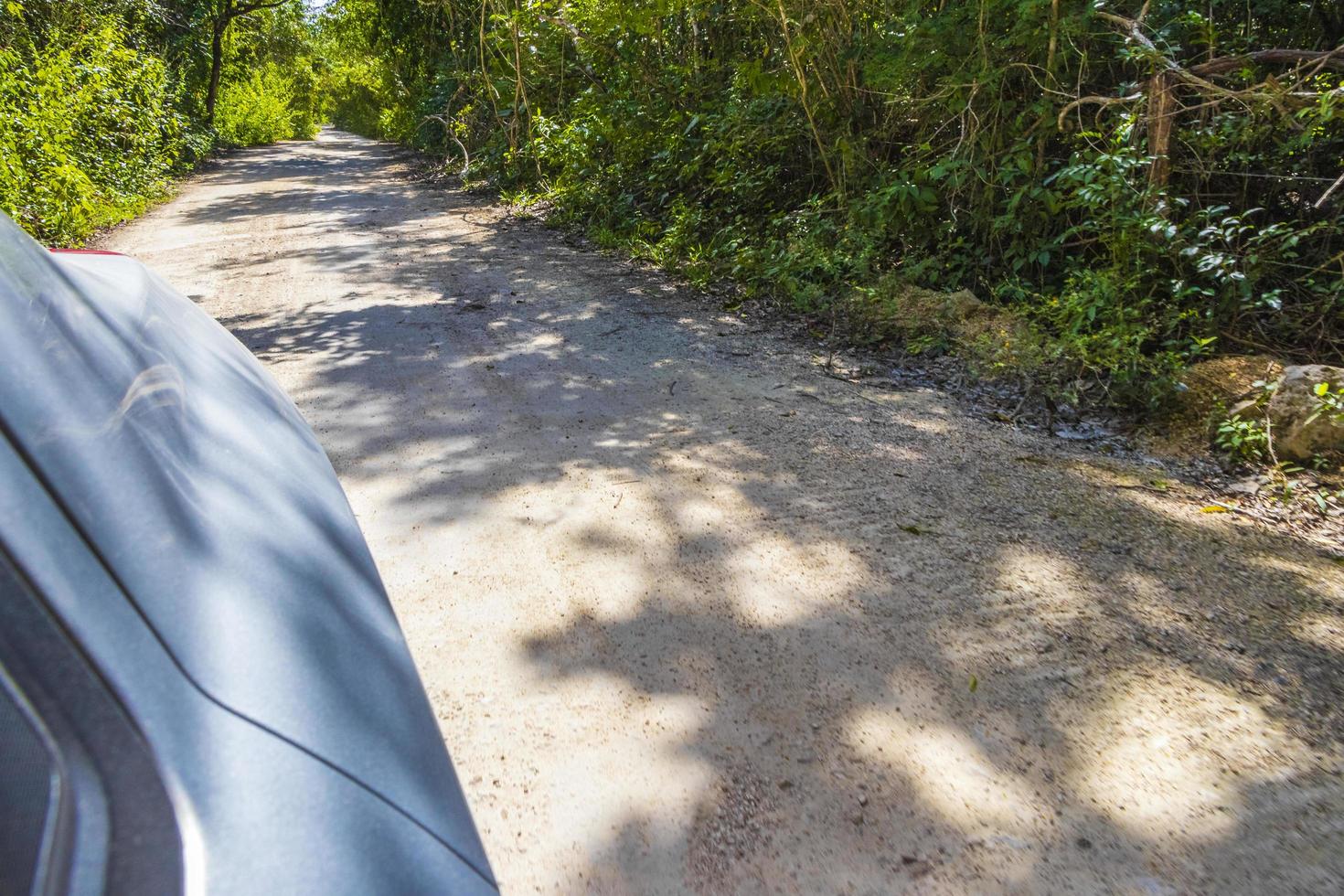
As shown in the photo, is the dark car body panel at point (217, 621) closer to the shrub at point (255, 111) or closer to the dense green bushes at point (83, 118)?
the dense green bushes at point (83, 118)

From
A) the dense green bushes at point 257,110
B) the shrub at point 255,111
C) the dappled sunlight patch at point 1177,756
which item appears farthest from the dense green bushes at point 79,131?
the dense green bushes at point 257,110

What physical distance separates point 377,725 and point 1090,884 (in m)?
1.64

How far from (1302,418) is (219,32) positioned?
3222 cm

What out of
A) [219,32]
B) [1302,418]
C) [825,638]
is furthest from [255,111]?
[825,638]

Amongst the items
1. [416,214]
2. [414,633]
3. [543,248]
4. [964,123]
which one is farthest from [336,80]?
[414,633]

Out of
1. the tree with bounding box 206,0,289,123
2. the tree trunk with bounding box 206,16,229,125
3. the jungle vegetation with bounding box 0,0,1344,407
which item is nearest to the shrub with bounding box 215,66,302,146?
the tree trunk with bounding box 206,16,229,125

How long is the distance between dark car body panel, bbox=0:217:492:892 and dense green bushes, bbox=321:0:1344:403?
4825 mm

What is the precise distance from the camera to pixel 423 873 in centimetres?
85

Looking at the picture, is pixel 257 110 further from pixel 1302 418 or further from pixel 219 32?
pixel 1302 418

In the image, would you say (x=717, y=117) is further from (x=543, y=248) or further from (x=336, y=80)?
(x=336, y=80)

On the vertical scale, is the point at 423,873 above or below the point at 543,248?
above

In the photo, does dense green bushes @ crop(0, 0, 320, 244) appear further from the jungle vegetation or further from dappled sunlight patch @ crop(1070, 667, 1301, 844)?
dappled sunlight patch @ crop(1070, 667, 1301, 844)

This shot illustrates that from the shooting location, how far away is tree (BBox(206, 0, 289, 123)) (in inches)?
1089

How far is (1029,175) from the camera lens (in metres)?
6.27
